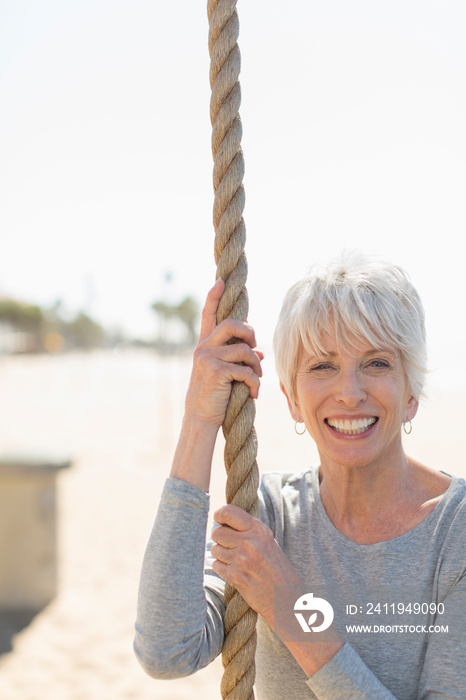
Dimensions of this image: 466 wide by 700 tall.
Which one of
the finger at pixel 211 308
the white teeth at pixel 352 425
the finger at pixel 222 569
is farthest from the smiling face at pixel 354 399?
the finger at pixel 222 569

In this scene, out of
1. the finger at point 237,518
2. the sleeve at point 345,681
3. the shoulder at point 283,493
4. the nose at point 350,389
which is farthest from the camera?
the shoulder at point 283,493

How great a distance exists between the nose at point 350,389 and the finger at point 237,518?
33cm

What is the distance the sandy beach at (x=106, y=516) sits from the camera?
371cm

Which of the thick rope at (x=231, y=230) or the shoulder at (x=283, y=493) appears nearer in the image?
the thick rope at (x=231, y=230)

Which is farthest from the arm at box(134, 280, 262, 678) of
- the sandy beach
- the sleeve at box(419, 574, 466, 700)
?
the sandy beach

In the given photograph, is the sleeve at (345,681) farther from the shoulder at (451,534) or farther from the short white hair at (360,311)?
the short white hair at (360,311)

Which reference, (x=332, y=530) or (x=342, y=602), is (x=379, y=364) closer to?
(x=332, y=530)

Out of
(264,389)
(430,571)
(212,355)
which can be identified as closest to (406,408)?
(430,571)

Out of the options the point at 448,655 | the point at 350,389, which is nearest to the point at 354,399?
the point at 350,389

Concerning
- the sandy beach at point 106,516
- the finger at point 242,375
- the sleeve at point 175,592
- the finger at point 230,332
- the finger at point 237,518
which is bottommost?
the sandy beach at point 106,516

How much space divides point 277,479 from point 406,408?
374mm

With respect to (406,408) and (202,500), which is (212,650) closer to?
(202,500)

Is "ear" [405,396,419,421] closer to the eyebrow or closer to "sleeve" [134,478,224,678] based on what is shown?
the eyebrow

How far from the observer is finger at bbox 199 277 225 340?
1.24m
